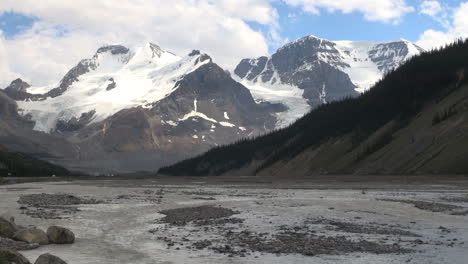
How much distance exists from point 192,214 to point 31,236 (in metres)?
24.5

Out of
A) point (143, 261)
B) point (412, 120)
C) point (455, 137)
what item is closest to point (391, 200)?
point (143, 261)

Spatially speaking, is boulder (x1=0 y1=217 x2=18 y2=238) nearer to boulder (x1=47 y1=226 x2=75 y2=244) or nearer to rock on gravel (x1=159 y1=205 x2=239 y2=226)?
boulder (x1=47 y1=226 x2=75 y2=244)

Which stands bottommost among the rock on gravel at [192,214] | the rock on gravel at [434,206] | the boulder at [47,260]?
the boulder at [47,260]

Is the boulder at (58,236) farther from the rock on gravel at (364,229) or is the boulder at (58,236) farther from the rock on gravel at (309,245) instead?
the rock on gravel at (364,229)

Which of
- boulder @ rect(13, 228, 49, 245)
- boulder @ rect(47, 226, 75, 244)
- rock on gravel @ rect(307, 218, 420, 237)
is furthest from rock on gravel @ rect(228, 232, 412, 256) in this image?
boulder @ rect(13, 228, 49, 245)

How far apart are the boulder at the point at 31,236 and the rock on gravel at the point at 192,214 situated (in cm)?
1522

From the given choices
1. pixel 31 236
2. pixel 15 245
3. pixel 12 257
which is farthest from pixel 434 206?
pixel 12 257

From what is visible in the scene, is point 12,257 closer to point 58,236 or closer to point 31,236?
point 31,236

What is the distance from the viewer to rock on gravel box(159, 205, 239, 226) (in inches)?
2112

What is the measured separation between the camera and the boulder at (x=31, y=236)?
36.7 metres

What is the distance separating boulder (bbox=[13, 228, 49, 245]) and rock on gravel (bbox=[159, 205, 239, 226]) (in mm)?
15224

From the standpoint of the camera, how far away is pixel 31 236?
36.8 meters

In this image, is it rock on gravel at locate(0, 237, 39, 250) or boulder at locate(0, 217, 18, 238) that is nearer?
rock on gravel at locate(0, 237, 39, 250)

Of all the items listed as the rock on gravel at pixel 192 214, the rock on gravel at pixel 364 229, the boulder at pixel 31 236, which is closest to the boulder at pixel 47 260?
the boulder at pixel 31 236
